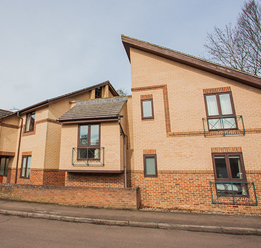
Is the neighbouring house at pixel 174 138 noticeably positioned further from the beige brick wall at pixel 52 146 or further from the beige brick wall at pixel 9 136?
the beige brick wall at pixel 9 136

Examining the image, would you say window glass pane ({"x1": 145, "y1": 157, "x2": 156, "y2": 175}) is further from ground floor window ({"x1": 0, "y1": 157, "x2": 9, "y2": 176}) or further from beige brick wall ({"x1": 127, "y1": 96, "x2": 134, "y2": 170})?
ground floor window ({"x1": 0, "y1": 157, "x2": 9, "y2": 176})

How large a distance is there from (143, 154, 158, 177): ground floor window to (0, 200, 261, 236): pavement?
1.78 metres

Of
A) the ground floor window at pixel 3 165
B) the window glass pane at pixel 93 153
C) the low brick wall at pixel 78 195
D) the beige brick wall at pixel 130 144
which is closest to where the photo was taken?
the low brick wall at pixel 78 195

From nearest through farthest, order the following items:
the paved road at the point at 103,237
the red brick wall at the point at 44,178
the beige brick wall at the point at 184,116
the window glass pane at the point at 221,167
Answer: the paved road at the point at 103,237 → the window glass pane at the point at 221,167 → the beige brick wall at the point at 184,116 → the red brick wall at the point at 44,178

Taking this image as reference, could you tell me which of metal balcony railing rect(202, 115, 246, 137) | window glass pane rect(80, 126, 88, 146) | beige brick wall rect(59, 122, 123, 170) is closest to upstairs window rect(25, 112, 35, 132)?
beige brick wall rect(59, 122, 123, 170)

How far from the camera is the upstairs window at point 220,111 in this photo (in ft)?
26.7

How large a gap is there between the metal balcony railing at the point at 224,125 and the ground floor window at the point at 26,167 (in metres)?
11.6

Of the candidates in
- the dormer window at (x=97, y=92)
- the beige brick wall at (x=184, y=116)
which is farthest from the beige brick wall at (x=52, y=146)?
the beige brick wall at (x=184, y=116)

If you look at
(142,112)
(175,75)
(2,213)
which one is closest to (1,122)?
(2,213)

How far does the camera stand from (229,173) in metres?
7.61

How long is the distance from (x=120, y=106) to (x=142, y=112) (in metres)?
1.39

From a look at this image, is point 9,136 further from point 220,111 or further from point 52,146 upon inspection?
point 220,111

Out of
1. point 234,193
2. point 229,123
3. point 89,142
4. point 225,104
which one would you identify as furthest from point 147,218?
point 225,104

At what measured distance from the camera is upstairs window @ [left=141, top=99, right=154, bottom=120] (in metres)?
9.12
